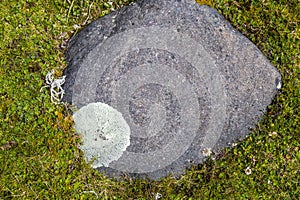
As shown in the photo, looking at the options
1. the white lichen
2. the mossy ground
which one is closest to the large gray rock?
the white lichen

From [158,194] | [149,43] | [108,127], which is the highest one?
[149,43]

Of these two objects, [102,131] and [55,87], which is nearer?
[102,131]

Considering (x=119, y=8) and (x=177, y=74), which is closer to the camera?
(x=177, y=74)

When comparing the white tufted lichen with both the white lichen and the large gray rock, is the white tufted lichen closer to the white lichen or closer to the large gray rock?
the large gray rock

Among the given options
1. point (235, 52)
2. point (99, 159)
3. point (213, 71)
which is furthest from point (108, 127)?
point (235, 52)

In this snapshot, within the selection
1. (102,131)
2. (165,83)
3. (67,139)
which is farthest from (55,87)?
(165,83)

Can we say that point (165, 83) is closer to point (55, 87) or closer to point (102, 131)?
point (102, 131)

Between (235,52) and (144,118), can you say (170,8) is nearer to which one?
(235,52)
